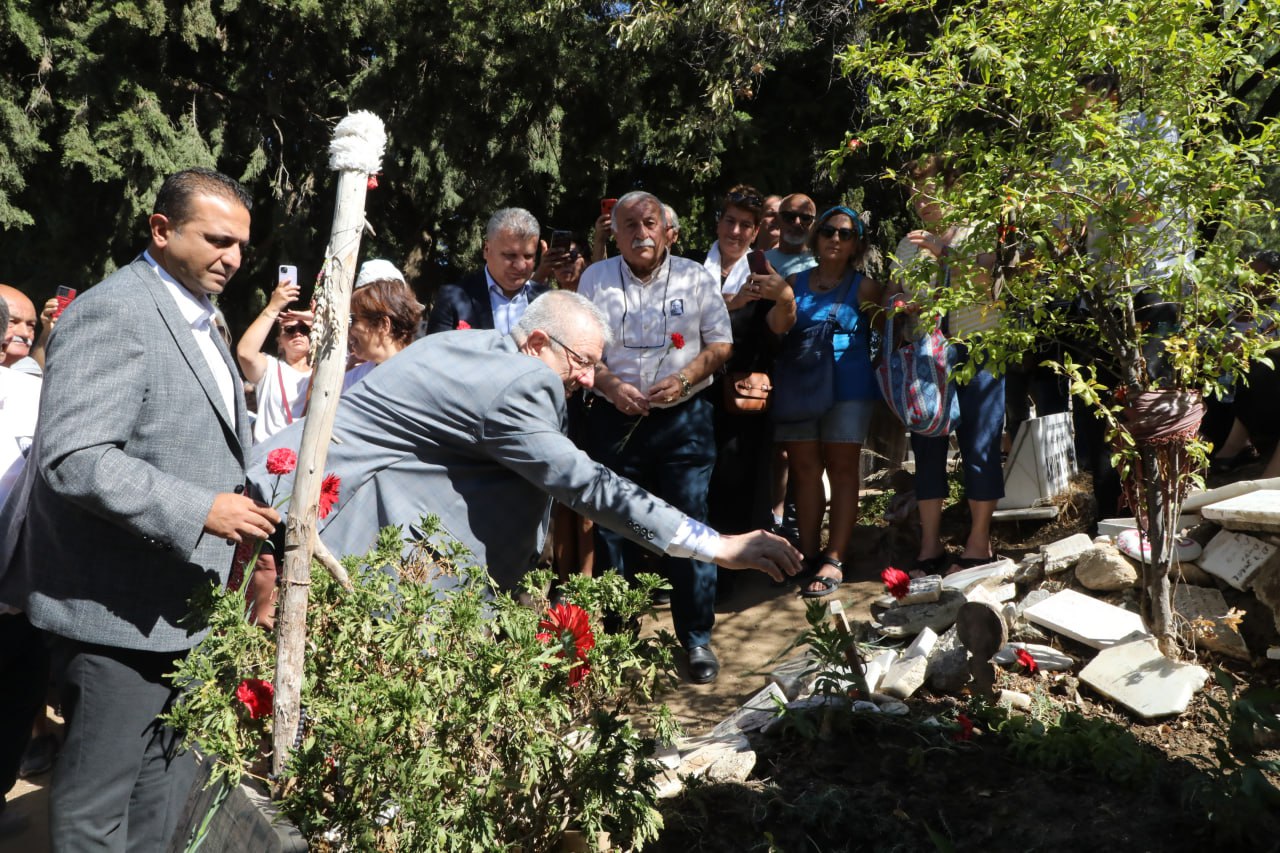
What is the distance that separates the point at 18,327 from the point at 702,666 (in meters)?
3.34

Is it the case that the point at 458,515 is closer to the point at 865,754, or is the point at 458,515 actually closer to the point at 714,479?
the point at 865,754

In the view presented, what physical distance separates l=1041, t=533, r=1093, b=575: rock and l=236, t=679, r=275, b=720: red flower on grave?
10.6 ft

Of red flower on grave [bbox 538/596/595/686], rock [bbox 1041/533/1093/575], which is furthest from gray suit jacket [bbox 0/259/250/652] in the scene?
rock [bbox 1041/533/1093/575]

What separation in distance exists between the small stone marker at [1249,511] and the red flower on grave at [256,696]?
341 cm

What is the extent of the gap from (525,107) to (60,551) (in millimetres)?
6604

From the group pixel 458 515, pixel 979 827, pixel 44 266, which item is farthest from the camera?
pixel 44 266

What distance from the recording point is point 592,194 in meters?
8.94

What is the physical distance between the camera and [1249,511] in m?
4.05

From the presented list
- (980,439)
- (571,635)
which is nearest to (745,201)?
(980,439)

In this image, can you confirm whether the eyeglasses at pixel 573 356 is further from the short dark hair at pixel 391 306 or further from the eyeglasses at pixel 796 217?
the eyeglasses at pixel 796 217

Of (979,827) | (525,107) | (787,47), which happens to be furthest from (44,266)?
(979,827)

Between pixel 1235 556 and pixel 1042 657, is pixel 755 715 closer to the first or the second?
pixel 1042 657

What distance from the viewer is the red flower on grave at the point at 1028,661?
3.82m

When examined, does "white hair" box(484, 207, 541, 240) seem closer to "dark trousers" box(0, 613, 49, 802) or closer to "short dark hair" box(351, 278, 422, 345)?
"short dark hair" box(351, 278, 422, 345)
